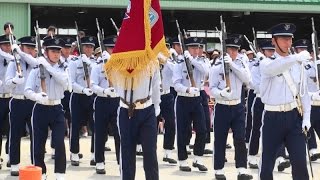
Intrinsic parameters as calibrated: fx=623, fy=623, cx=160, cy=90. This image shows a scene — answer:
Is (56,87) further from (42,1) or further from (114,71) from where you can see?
(42,1)

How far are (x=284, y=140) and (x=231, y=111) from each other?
2198mm

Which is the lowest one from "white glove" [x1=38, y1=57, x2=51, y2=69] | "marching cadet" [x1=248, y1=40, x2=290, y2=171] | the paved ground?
the paved ground

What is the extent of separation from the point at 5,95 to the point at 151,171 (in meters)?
3.84

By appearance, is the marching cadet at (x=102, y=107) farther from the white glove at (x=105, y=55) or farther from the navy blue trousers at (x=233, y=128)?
the navy blue trousers at (x=233, y=128)

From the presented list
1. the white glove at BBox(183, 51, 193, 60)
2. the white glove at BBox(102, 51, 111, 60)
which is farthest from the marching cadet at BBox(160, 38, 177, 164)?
the white glove at BBox(102, 51, 111, 60)

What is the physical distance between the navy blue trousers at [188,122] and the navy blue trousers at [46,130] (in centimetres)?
240

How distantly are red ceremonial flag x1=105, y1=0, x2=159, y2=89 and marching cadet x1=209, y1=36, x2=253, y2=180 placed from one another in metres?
2.15

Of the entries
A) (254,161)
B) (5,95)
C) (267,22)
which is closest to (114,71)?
(5,95)

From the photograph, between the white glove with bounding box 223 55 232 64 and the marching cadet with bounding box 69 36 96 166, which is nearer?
the white glove with bounding box 223 55 232 64

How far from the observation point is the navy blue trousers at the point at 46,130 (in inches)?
330

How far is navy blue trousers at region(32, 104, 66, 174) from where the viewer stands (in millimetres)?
8391

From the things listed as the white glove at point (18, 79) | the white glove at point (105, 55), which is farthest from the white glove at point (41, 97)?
the white glove at point (105, 55)

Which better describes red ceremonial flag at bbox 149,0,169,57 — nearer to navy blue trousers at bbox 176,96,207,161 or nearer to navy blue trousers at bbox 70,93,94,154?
navy blue trousers at bbox 176,96,207,161

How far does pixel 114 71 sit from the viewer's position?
7309mm
